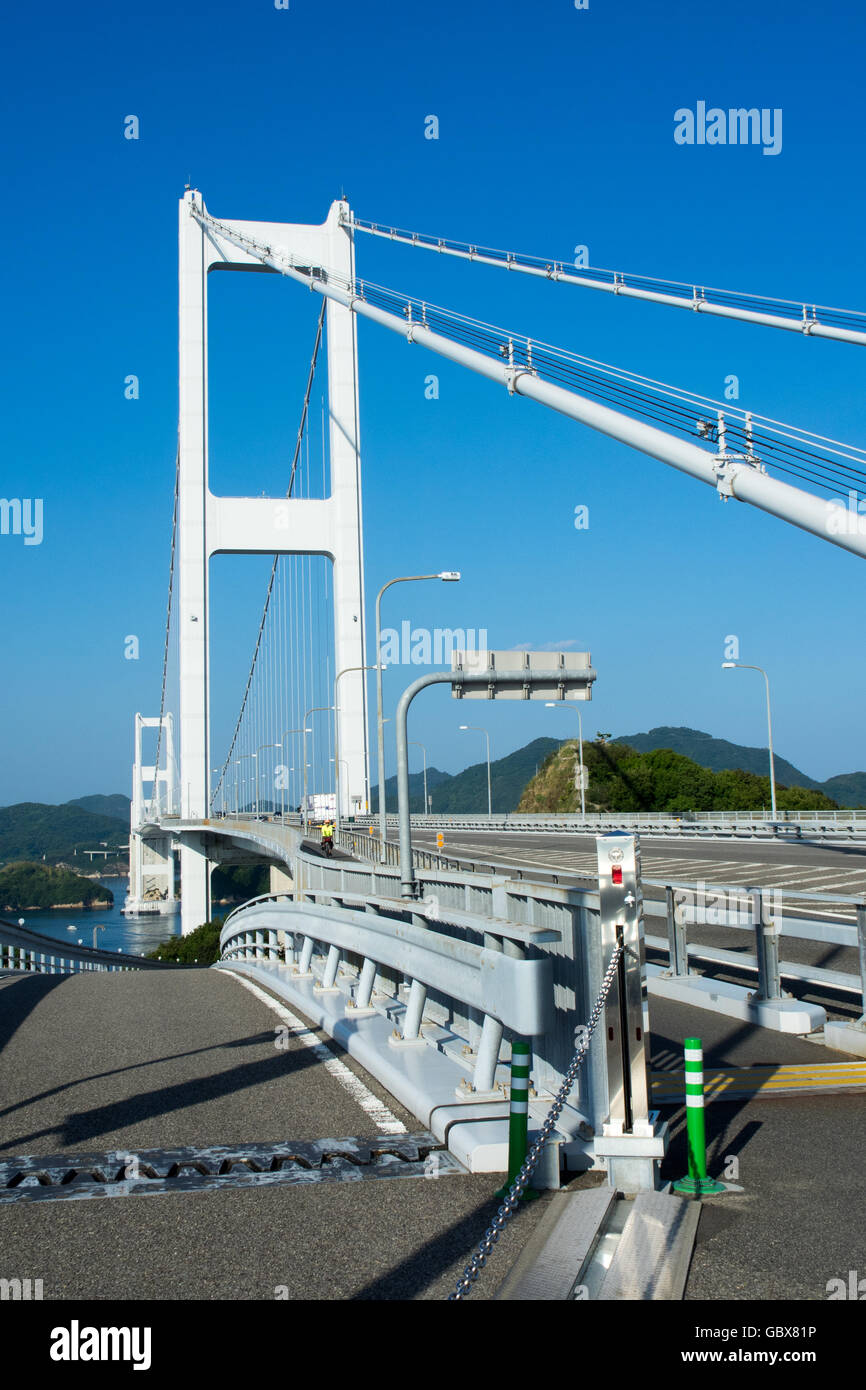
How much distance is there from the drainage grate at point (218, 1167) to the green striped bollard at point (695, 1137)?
1013 mm

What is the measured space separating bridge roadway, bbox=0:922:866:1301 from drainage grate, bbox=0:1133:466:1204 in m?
0.12

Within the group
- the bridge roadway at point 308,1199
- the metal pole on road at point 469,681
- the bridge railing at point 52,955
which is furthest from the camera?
the bridge railing at point 52,955

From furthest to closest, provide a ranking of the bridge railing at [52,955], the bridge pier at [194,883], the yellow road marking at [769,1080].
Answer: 1. the bridge pier at [194,883]
2. the bridge railing at [52,955]
3. the yellow road marking at [769,1080]

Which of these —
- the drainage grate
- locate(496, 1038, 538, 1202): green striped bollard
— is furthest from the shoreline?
locate(496, 1038, 538, 1202): green striped bollard

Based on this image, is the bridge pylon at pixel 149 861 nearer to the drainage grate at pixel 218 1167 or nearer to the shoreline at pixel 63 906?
the shoreline at pixel 63 906

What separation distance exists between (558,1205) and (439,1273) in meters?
0.80

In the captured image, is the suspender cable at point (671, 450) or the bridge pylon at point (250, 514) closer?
the suspender cable at point (671, 450)

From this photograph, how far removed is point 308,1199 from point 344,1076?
2553 millimetres

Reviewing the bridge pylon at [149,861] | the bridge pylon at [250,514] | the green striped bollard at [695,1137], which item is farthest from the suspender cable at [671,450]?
the bridge pylon at [149,861]

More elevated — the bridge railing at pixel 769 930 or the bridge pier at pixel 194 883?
the bridge railing at pixel 769 930

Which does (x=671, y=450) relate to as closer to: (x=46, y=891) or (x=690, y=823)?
(x=690, y=823)

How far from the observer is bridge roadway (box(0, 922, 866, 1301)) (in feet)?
13.1

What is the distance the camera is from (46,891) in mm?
171875

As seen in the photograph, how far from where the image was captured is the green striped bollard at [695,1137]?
486 cm
